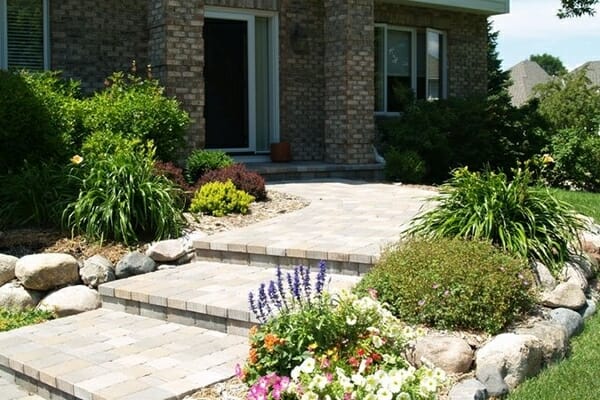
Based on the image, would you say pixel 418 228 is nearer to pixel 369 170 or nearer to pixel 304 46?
pixel 369 170

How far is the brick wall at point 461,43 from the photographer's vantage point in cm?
1541

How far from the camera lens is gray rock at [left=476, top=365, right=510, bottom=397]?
4.29 m

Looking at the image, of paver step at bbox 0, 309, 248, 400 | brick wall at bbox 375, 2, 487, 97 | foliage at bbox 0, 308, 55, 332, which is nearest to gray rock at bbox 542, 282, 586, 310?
paver step at bbox 0, 309, 248, 400

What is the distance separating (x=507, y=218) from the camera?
5.91 metres

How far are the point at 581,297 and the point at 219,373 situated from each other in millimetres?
2797

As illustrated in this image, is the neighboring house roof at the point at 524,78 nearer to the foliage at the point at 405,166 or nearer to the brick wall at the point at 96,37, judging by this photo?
the foliage at the point at 405,166

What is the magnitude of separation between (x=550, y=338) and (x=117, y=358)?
Answer: 9.34ft

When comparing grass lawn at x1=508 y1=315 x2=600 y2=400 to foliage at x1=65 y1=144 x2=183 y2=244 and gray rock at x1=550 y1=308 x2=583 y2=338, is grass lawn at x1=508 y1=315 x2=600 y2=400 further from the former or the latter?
foliage at x1=65 y1=144 x2=183 y2=244

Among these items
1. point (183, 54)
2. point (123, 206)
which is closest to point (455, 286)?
point (123, 206)

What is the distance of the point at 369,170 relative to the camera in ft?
42.5

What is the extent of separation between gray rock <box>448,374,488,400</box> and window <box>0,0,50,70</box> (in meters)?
Answer: 8.66

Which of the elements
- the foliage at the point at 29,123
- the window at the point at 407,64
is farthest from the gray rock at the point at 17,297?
the window at the point at 407,64

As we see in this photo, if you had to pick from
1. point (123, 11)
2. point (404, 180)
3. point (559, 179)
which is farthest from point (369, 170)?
point (123, 11)

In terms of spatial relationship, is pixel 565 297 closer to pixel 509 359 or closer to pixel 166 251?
pixel 509 359
